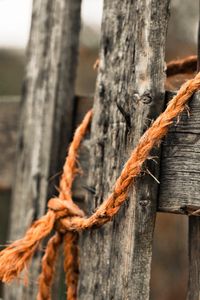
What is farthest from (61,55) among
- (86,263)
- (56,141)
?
(86,263)

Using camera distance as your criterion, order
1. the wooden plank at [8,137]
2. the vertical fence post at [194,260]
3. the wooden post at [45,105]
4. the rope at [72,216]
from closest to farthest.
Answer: the rope at [72,216]
the vertical fence post at [194,260]
the wooden post at [45,105]
the wooden plank at [8,137]

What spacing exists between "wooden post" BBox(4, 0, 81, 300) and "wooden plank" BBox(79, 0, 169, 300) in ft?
1.31

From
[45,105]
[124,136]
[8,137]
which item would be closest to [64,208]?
[124,136]

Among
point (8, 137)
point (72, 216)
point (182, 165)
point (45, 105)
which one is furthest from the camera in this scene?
point (8, 137)

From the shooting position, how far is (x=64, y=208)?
1.53 metres

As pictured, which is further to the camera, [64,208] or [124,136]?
[64,208]

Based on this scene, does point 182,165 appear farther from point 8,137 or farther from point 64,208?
point 8,137

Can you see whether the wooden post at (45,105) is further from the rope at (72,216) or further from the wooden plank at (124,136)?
the wooden plank at (124,136)

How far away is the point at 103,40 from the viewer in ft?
4.87

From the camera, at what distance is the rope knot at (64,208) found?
1.52 meters

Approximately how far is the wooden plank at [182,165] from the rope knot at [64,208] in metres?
0.26

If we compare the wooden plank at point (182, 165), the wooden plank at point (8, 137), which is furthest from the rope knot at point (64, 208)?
the wooden plank at point (8, 137)

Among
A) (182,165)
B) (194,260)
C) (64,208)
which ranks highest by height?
(182,165)

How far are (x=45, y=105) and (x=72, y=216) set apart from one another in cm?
50
